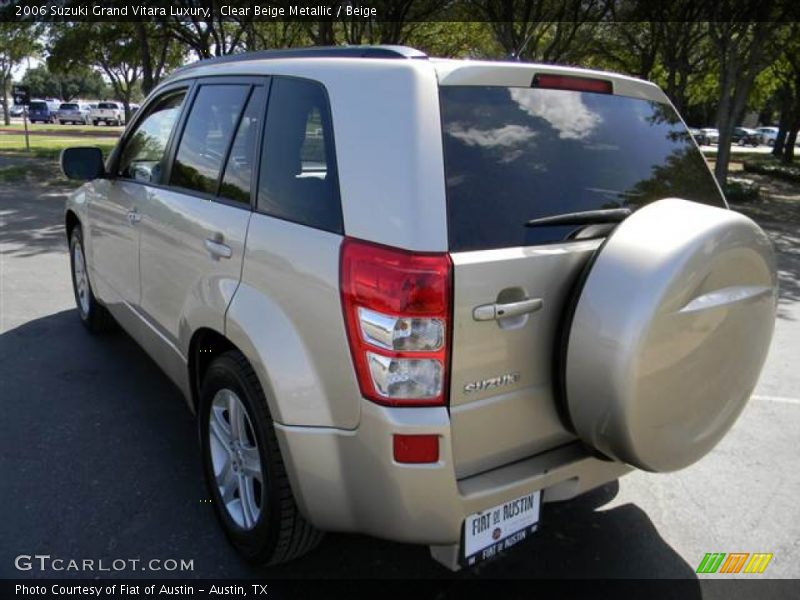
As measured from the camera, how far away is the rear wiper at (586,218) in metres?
2.17

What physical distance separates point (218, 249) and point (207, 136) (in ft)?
2.28

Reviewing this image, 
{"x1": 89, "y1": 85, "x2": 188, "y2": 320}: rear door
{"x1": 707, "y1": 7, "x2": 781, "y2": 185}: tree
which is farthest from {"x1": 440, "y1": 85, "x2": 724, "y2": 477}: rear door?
{"x1": 707, "y1": 7, "x2": 781, "y2": 185}: tree

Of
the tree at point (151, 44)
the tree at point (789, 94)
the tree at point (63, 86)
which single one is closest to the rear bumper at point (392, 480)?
the tree at point (151, 44)

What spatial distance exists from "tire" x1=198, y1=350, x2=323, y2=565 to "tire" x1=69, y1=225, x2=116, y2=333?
8.31 ft

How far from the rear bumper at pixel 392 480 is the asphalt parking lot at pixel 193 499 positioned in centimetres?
62

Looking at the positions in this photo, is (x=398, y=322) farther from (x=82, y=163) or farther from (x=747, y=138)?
(x=747, y=138)

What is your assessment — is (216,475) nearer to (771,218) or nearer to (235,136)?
(235,136)

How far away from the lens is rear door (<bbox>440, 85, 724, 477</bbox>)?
198cm

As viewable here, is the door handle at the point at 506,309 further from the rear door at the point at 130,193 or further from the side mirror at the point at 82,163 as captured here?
the side mirror at the point at 82,163

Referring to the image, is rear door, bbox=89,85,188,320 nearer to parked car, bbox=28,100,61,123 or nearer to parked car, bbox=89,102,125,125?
parked car, bbox=89,102,125,125

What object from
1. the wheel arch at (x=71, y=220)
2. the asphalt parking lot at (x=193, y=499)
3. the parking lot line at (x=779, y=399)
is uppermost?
the wheel arch at (x=71, y=220)

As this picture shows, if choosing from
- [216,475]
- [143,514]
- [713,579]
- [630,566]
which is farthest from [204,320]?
[713,579]

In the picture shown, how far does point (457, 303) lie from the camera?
1.92 metres

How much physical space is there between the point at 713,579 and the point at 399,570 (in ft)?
4.08
